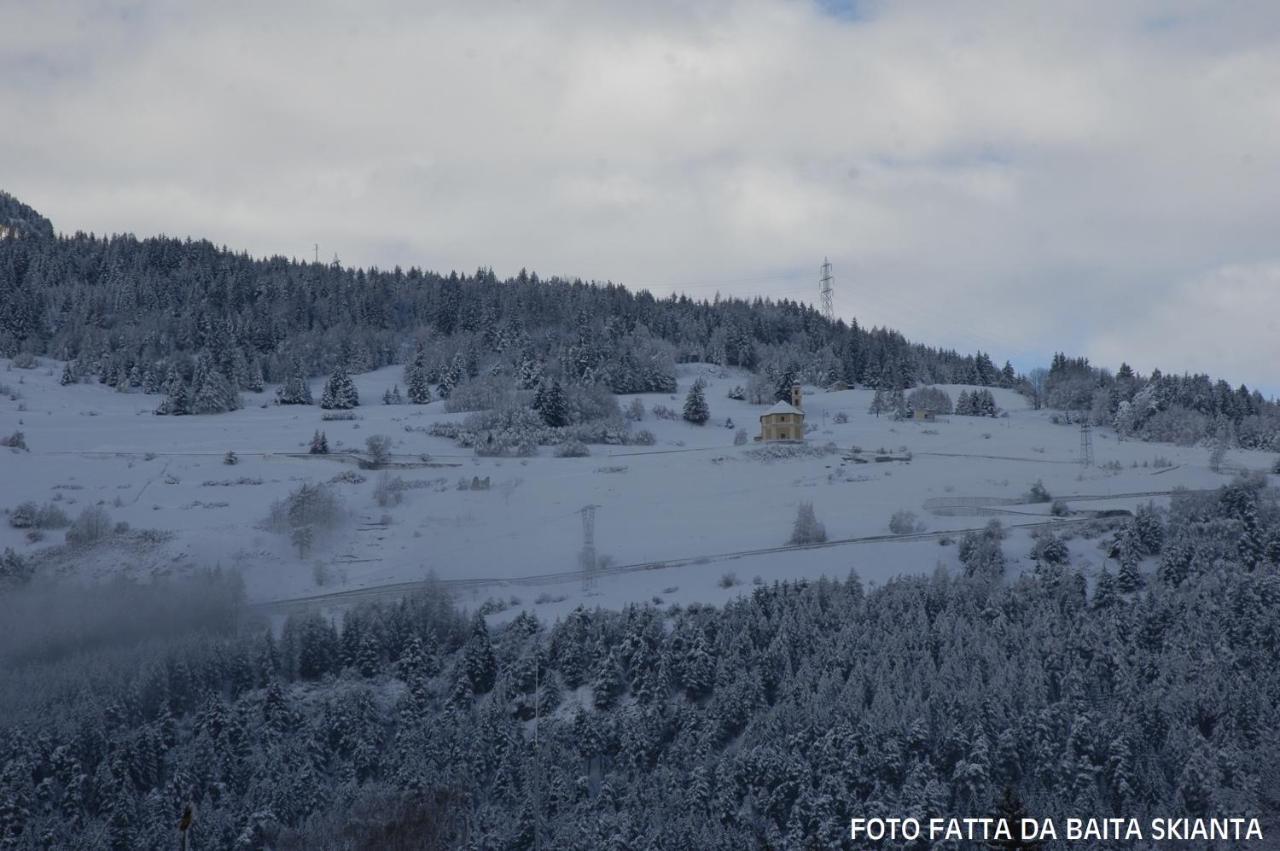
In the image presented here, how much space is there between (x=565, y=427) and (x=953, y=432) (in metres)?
21.9

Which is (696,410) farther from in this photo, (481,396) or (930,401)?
(930,401)

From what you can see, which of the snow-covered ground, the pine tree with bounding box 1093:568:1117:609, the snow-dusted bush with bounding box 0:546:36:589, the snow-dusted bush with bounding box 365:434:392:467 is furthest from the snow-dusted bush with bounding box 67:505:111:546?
the pine tree with bounding box 1093:568:1117:609

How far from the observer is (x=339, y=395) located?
72.0 metres

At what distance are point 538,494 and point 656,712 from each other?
2094cm

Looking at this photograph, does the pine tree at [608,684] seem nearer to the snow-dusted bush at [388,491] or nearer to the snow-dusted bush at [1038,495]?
the snow-dusted bush at [388,491]

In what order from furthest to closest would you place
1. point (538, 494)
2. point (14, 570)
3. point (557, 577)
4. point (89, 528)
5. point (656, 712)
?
point (538, 494), point (89, 528), point (557, 577), point (14, 570), point (656, 712)

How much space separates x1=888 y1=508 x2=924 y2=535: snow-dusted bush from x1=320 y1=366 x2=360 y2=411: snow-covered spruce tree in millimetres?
37823

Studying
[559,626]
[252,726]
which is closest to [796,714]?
[559,626]

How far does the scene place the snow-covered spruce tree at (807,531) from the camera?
4278cm

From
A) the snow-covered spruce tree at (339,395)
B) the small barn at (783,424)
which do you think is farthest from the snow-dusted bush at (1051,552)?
the snow-covered spruce tree at (339,395)

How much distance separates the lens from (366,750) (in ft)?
97.7

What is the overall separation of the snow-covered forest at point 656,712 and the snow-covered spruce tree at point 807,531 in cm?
639

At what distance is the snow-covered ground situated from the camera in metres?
40.3

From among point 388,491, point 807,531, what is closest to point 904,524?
point 807,531
